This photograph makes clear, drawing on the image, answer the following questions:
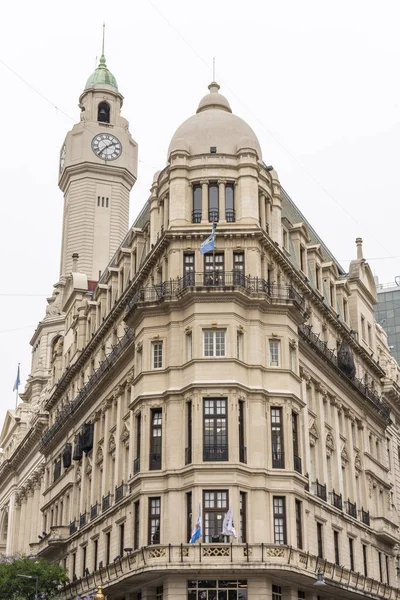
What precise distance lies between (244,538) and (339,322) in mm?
25844

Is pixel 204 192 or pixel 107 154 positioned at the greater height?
pixel 107 154

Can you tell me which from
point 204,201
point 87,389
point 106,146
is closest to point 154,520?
point 204,201

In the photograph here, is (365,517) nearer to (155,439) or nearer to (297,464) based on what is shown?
(297,464)

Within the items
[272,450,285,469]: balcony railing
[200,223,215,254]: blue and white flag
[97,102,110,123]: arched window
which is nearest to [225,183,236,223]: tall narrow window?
[200,223,215,254]: blue and white flag

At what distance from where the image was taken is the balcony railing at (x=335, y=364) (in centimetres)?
6488

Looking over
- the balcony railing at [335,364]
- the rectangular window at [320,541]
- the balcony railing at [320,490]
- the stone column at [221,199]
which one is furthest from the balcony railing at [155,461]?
the stone column at [221,199]

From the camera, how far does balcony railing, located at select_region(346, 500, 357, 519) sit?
217 ft

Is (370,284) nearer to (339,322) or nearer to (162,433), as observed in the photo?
(339,322)

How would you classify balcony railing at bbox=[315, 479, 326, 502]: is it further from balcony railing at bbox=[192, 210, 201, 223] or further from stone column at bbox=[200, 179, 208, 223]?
balcony railing at bbox=[192, 210, 201, 223]

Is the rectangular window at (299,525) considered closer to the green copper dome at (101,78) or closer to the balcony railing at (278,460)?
the balcony railing at (278,460)

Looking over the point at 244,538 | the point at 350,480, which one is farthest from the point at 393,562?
the point at 244,538

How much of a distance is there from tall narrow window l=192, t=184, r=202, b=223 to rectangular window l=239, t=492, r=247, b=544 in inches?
745

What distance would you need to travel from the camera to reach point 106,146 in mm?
122000

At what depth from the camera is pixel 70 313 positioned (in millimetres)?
90562
